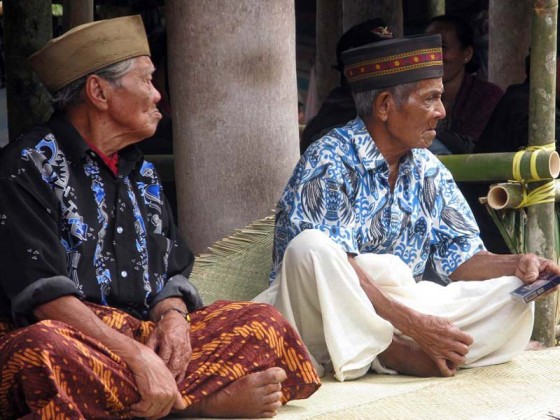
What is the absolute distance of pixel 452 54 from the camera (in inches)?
285

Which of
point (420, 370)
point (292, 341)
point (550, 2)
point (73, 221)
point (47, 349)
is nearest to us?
point (47, 349)

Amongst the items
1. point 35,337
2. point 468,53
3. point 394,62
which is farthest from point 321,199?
point 468,53

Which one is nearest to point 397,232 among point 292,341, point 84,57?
point 292,341

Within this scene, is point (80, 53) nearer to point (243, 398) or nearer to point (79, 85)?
point (79, 85)

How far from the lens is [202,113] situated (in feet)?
17.2

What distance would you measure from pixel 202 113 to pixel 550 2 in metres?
1.54

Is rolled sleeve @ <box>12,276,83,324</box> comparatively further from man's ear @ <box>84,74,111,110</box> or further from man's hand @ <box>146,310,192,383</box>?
man's ear @ <box>84,74,111,110</box>

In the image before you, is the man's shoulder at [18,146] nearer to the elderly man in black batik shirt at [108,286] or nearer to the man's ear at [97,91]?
the elderly man in black batik shirt at [108,286]

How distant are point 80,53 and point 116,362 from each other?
1033 millimetres

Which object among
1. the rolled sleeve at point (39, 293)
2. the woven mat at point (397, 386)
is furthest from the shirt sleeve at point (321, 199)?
the rolled sleeve at point (39, 293)

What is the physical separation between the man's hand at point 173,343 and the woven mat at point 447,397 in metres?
0.40

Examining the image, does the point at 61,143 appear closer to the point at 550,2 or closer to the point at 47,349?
the point at 47,349

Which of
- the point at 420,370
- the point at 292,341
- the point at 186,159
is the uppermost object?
the point at 186,159

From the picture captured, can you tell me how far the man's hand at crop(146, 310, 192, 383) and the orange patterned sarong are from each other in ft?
0.16
